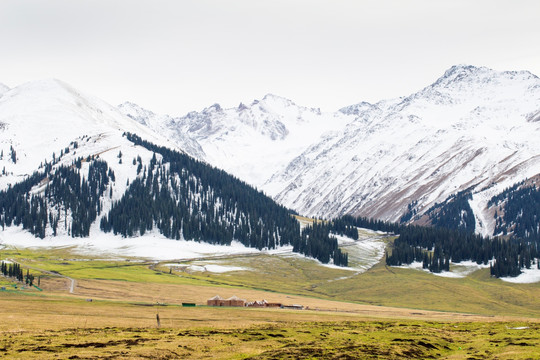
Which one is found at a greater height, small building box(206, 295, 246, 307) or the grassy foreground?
the grassy foreground

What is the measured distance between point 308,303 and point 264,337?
287ft

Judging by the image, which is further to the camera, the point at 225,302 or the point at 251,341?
the point at 225,302

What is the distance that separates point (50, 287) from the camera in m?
153

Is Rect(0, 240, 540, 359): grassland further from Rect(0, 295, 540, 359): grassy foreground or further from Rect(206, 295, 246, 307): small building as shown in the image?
Rect(206, 295, 246, 307): small building

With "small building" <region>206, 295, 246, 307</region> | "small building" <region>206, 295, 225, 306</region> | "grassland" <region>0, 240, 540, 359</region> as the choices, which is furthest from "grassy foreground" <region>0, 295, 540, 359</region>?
"small building" <region>206, 295, 246, 307</region>

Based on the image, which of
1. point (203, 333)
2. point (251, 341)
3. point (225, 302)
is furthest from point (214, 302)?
point (251, 341)

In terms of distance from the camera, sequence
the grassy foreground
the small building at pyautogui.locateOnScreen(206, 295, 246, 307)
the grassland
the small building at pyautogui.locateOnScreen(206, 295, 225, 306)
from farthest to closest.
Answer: the small building at pyautogui.locateOnScreen(206, 295, 246, 307) < the small building at pyautogui.locateOnScreen(206, 295, 225, 306) < the grassland < the grassy foreground

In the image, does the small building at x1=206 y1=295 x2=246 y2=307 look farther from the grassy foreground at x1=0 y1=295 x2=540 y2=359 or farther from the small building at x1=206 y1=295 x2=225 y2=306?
the grassy foreground at x1=0 y1=295 x2=540 y2=359

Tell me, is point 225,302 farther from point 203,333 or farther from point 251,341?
point 251,341

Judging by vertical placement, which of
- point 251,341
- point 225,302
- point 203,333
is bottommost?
point 225,302

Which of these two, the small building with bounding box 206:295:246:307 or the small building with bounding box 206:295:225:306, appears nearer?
the small building with bounding box 206:295:225:306

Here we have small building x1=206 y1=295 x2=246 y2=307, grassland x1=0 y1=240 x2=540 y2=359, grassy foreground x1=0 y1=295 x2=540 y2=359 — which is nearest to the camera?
grassy foreground x1=0 y1=295 x2=540 y2=359

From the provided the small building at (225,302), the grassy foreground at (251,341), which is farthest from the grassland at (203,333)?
the small building at (225,302)

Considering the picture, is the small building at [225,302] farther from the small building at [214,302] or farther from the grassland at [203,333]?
the grassland at [203,333]
